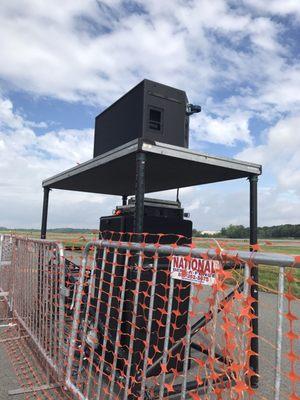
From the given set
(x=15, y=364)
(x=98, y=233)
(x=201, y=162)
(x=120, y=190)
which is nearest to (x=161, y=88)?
(x=201, y=162)

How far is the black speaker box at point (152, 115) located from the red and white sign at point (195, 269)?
1.58 metres

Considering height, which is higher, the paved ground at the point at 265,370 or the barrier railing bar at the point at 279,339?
the barrier railing bar at the point at 279,339

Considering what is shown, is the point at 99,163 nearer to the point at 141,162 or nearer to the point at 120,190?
the point at 141,162

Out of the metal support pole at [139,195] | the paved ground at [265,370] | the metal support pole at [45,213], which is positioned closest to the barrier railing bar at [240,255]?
the metal support pole at [139,195]

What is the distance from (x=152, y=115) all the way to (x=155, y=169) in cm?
70

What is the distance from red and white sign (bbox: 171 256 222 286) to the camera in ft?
6.75

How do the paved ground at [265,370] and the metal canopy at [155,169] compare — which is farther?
the paved ground at [265,370]

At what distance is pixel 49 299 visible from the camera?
4.09 metres

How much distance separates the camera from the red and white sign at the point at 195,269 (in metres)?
2.06

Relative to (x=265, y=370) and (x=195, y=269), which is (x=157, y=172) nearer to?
(x=195, y=269)

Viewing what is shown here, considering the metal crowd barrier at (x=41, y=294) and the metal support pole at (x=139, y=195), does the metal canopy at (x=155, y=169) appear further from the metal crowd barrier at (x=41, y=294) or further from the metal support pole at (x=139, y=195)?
the metal crowd barrier at (x=41, y=294)

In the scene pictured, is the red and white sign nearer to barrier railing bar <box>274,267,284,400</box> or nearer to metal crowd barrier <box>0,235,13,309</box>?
barrier railing bar <box>274,267,284,400</box>

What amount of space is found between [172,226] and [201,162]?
845mm

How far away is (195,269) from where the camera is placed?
87.0 inches
